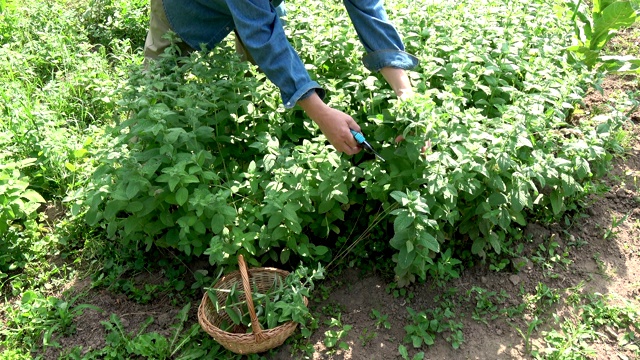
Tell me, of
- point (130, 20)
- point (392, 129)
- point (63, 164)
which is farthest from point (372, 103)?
point (130, 20)

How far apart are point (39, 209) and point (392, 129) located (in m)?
2.27

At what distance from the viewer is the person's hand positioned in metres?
2.65

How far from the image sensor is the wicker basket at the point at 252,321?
266 centimetres

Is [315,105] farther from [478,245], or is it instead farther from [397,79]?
[478,245]

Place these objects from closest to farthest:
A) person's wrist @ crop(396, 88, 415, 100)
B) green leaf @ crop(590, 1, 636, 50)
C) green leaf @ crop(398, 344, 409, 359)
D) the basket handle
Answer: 1. the basket handle
2. person's wrist @ crop(396, 88, 415, 100)
3. green leaf @ crop(398, 344, 409, 359)
4. green leaf @ crop(590, 1, 636, 50)

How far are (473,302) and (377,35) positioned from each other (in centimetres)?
141

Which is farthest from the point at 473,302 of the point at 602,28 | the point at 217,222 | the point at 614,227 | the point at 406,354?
the point at 602,28

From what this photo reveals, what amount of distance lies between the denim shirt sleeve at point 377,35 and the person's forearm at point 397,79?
0.08 ft

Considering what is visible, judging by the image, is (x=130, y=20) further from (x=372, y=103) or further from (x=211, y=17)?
(x=372, y=103)

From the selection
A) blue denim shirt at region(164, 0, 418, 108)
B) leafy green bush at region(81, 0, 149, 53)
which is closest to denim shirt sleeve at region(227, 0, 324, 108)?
blue denim shirt at region(164, 0, 418, 108)

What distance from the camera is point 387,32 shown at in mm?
3037

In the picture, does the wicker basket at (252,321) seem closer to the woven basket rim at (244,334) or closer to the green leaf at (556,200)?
the woven basket rim at (244,334)

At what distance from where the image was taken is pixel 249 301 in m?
2.58

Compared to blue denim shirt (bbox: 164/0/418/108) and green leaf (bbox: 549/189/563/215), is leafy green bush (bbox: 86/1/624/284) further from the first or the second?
blue denim shirt (bbox: 164/0/418/108)
